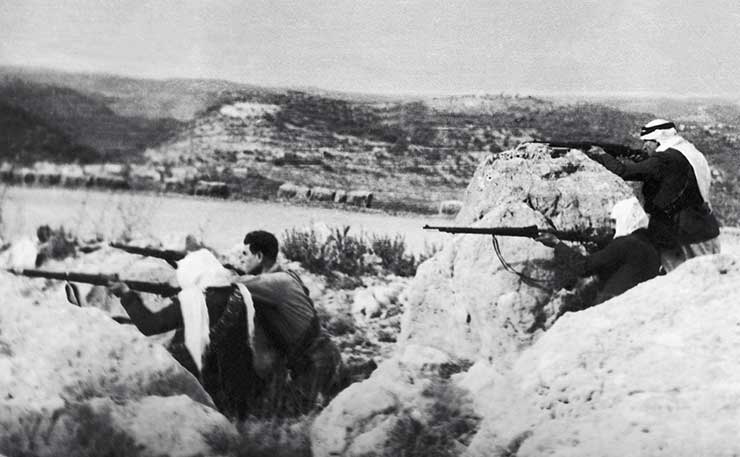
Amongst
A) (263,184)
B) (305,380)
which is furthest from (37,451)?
(263,184)

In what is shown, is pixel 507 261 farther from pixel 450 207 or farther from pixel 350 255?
pixel 350 255

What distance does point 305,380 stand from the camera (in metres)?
4.77

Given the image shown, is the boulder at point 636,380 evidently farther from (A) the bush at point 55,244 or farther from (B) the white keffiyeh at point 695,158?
(A) the bush at point 55,244

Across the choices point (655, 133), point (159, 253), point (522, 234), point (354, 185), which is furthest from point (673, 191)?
point (159, 253)

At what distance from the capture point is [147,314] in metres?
4.76

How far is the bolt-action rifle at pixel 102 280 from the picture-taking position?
474 cm

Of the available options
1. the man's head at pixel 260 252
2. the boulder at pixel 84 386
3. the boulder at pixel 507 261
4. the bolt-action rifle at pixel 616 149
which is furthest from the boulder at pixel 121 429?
the bolt-action rifle at pixel 616 149

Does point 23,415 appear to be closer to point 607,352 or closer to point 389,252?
point 389,252

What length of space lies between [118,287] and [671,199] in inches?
117

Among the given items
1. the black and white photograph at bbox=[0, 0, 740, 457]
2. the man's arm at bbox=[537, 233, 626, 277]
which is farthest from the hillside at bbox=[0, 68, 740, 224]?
the man's arm at bbox=[537, 233, 626, 277]

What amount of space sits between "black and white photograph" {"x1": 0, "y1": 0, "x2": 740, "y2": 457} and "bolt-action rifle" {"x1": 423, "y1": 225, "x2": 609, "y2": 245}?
0.04 feet

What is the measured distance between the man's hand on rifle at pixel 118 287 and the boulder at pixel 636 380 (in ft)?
6.31

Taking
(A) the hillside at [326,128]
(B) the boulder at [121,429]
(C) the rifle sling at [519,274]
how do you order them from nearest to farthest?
(B) the boulder at [121,429] → (C) the rifle sling at [519,274] → (A) the hillside at [326,128]

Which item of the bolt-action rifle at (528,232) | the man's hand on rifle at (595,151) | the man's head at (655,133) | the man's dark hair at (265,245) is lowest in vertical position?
the man's dark hair at (265,245)
